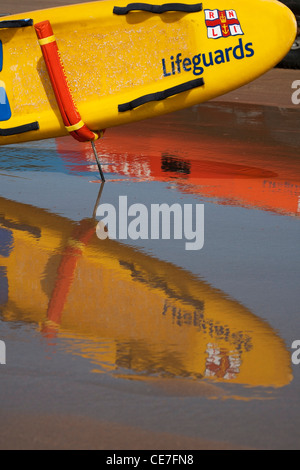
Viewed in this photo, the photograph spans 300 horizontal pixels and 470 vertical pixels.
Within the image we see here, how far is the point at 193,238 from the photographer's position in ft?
18.8

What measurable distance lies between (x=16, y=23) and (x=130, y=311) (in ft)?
12.2

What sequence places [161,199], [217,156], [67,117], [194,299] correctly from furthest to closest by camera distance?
[217,156], [67,117], [161,199], [194,299]

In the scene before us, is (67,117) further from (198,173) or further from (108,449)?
(108,449)

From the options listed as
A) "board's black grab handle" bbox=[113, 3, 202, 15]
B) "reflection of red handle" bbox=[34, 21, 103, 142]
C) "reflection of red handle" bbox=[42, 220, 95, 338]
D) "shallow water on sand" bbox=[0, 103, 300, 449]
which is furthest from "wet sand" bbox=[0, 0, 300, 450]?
"board's black grab handle" bbox=[113, 3, 202, 15]

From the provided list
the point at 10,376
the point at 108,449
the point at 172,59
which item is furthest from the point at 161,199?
the point at 108,449

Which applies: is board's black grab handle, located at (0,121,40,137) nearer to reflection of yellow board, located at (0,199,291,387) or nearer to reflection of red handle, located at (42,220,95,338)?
reflection of red handle, located at (42,220,95,338)

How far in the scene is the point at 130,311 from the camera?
179 inches

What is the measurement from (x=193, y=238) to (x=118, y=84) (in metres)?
2.19

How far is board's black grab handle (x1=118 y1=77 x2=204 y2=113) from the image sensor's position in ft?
24.0
